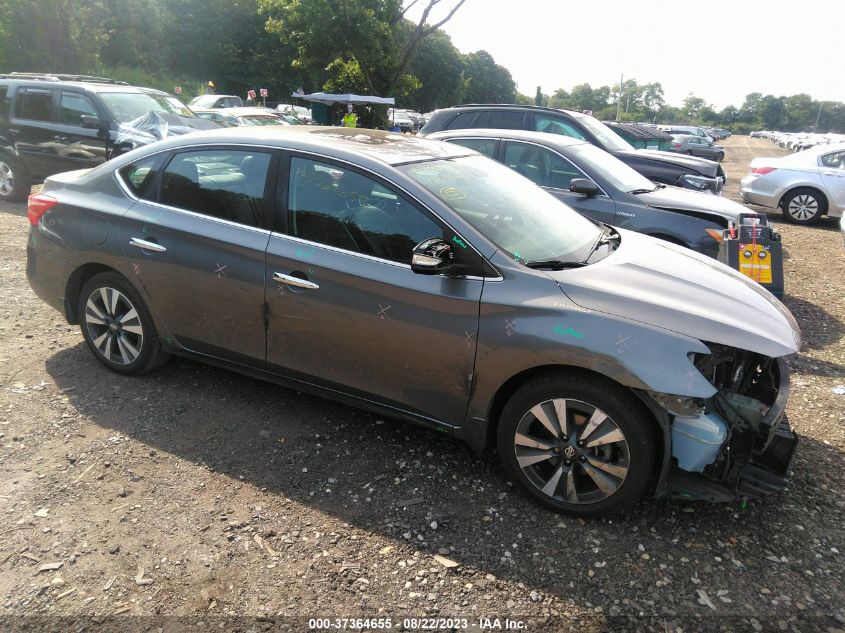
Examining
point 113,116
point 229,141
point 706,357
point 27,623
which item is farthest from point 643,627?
point 113,116

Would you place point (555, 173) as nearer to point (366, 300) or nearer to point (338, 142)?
point (338, 142)

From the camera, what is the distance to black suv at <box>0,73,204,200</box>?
385 inches

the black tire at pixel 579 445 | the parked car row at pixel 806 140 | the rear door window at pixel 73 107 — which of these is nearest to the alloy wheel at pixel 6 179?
the rear door window at pixel 73 107

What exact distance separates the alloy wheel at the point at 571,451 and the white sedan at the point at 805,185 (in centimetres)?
1095

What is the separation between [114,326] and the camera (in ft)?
13.7

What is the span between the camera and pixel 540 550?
282cm

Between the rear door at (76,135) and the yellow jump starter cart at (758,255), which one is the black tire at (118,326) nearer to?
the yellow jump starter cart at (758,255)

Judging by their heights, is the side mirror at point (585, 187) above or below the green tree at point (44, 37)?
below

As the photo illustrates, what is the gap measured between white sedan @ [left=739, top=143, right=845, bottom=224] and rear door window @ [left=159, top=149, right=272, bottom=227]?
11.3 m

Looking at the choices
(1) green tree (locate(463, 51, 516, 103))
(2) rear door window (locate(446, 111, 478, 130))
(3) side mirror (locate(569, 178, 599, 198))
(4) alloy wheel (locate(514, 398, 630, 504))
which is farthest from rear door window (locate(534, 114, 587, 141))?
(1) green tree (locate(463, 51, 516, 103))

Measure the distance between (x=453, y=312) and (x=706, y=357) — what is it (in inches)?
46.0

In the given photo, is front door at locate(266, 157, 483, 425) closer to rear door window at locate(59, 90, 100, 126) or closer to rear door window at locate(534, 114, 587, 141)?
rear door window at locate(534, 114, 587, 141)

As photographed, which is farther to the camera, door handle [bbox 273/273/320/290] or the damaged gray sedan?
door handle [bbox 273/273/320/290]

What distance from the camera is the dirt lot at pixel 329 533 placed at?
98.0 inches
